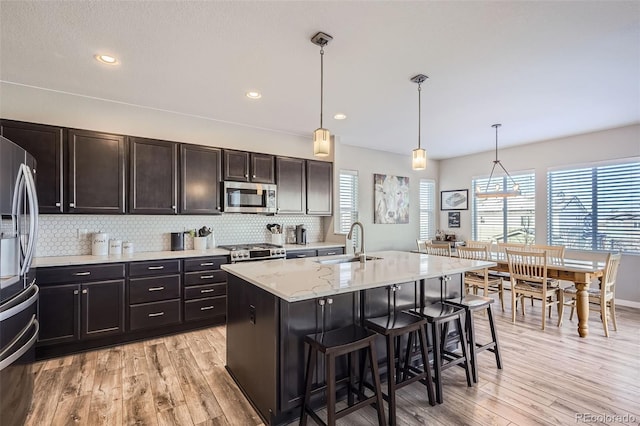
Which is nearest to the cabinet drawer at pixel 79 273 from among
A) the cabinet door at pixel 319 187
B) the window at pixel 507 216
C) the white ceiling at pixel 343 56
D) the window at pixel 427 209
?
the white ceiling at pixel 343 56

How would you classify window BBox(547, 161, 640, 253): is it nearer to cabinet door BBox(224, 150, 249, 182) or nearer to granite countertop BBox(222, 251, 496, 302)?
granite countertop BBox(222, 251, 496, 302)

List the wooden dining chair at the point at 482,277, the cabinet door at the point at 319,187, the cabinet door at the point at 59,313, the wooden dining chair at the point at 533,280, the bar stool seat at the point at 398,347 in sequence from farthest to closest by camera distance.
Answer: the cabinet door at the point at 319,187
the wooden dining chair at the point at 482,277
the wooden dining chair at the point at 533,280
the cabinet door at the point at 59,313
the bar stool seat at the point at 398,347

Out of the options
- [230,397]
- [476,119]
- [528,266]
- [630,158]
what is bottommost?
[230,397]

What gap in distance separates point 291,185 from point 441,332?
2935mm

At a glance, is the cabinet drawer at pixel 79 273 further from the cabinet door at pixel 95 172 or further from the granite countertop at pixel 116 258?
the cabinet door at pixel 95 172

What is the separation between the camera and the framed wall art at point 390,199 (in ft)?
20.5

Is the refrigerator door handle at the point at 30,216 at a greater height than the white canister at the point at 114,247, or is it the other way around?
the refrigerator door handle at the point at 30,216

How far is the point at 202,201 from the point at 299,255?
1531 millimetres

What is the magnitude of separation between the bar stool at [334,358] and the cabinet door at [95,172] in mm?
2846

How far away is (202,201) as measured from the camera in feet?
13.3

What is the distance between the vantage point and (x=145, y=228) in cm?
394

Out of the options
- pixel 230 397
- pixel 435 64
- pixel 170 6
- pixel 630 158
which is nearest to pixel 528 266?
pixel 630 158

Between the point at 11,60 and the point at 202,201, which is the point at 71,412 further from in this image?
the point at 11,60

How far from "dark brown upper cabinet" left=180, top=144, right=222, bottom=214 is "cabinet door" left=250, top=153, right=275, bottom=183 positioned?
0.48 m
